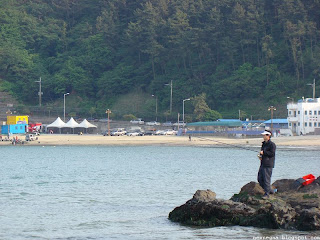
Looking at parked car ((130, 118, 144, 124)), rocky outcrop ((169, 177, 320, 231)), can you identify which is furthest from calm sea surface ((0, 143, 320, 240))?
parked car ((130, 118, 144, 124))

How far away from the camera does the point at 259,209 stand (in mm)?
18984

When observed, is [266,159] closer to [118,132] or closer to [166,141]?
[166,141]

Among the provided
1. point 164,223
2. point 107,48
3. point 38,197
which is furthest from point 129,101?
point 164,223

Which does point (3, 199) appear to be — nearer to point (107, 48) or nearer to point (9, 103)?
point (9, 103)

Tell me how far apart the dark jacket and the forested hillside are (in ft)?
256

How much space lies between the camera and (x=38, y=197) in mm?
28812

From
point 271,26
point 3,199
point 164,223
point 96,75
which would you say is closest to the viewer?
point 164,223

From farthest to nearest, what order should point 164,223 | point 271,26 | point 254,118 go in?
1. point 271,26
2. point 254,118
3. point 164,223

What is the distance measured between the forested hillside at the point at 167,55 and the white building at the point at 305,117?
43.7ft

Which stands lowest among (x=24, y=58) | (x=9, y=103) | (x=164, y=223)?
(x=164, y=223)

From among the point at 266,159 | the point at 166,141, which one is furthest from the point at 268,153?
the point at 166,141

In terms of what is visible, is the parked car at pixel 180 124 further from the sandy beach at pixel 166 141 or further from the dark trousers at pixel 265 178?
the dark trousers at pixel 265 178

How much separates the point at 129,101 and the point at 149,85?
4.59 meters

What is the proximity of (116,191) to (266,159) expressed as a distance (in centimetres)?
1256
